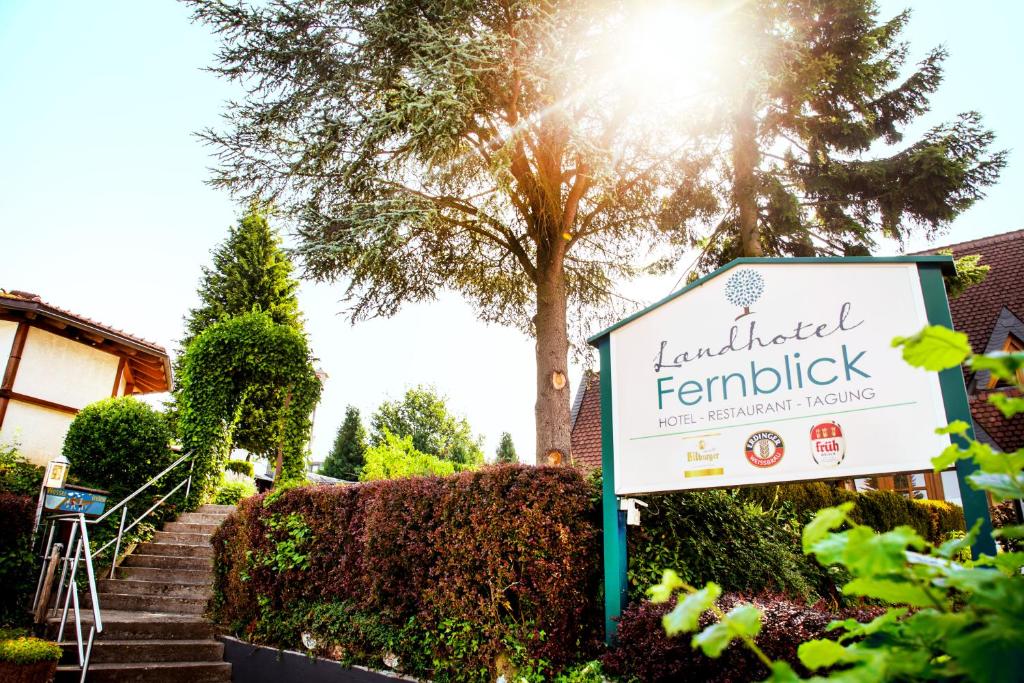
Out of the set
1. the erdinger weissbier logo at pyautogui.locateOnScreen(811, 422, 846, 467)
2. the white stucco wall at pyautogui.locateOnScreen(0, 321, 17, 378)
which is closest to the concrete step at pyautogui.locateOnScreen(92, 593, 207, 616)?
the white stucco wall at pyautogui.locateOnScreen(0, 321, 17, 378)

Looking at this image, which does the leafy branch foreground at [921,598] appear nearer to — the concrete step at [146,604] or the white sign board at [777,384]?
the white sign board at [777,384]

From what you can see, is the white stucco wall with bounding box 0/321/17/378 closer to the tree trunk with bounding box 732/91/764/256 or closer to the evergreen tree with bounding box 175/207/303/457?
the evergreen tree with bounding box 175/207/303/457

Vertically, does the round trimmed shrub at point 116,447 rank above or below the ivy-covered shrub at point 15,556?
above

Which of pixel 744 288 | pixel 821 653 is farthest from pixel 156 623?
A: pixel 821 653

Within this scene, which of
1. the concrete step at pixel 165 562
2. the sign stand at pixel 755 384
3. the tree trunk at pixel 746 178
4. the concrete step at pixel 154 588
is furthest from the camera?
the tree trunk at pixel 746 178

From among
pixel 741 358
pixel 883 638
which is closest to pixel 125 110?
pixel 741 358

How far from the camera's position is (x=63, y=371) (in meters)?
14.3

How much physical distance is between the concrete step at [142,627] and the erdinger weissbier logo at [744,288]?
786cm

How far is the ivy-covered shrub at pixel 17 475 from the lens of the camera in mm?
10367

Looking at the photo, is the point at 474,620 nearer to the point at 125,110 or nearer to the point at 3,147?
the point at 125,110

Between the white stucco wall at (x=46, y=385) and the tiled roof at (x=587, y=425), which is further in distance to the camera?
the tiled roof at (x=587, y=425)

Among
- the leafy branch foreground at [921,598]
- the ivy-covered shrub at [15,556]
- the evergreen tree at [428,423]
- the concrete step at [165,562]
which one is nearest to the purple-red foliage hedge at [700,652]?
the leafy branch foreground at [921,598]

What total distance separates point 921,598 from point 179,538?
42.3 ft

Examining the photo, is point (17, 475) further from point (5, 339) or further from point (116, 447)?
point (5, 339)
